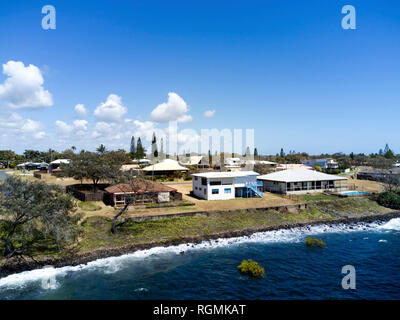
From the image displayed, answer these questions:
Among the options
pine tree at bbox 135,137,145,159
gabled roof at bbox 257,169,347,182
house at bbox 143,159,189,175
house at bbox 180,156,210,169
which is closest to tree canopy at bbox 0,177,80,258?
gabled roof at bbox 257,169,347,182

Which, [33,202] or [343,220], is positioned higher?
[33,202]

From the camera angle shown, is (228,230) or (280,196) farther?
(280,196)

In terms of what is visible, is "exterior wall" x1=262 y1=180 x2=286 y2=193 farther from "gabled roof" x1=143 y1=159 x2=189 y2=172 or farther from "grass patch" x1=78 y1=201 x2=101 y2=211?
"grass patch" x1=78 y1=201 x2=101 y2=211

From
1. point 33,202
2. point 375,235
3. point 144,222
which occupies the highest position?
point 33,202

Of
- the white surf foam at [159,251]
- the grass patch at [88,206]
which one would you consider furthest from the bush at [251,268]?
the grass patch at [88,206]

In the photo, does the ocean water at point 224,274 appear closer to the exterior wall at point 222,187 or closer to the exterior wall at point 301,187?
the exterior wall at point 222,187

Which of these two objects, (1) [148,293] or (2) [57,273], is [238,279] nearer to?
(1) [148,293]
